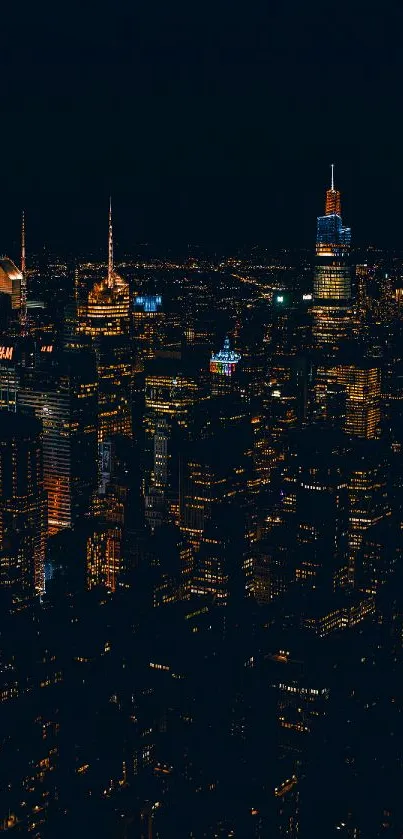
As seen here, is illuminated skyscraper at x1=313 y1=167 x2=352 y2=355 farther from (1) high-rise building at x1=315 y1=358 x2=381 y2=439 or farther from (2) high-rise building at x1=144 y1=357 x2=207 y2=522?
(2) high-rise building at x1=144 y1=357 x2=207 y2=522

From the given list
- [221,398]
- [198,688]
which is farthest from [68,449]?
[198,688]

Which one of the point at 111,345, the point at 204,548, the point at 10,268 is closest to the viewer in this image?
the point at 204,548

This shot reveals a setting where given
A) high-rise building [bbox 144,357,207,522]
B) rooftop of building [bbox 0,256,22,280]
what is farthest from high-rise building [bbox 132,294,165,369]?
rooftop of building [bbox 0,256,22,280]

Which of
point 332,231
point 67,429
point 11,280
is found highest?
point 332,231

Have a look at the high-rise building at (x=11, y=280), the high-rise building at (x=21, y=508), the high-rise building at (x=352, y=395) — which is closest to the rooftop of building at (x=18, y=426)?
the high-rise building at (x=21, y=508)

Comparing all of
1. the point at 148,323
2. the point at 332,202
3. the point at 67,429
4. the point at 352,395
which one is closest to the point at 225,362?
the point at 352,395

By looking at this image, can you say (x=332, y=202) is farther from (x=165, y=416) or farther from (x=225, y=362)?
(x=225, y=362)

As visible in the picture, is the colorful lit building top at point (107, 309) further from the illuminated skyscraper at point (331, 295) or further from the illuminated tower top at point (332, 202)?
the illuminated tower top at point (332, 202)
